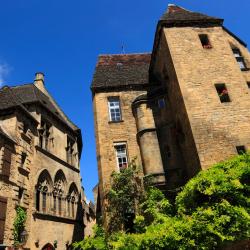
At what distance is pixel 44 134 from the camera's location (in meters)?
20.3

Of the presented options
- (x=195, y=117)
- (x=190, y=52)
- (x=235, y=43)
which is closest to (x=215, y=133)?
(x=195, y=117)

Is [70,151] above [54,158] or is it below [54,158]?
above

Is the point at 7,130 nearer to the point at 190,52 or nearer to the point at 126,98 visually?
the point at 126,98

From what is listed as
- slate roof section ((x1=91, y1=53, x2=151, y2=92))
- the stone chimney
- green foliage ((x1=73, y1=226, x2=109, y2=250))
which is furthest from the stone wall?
the stone chimney

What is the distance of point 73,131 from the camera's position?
25.1 metres

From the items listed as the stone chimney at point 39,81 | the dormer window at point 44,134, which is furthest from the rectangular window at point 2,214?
the stone chimney at point 39,81

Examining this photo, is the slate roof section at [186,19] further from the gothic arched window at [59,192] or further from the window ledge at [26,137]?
the gothic arched window at [59,192]

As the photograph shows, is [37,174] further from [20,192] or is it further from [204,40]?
[204,40]

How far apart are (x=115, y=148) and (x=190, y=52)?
24.0 ft

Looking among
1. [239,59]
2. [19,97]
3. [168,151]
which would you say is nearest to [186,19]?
[239,59]

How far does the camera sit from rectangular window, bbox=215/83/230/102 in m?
15.0

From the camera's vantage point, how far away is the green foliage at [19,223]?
14.9 meters

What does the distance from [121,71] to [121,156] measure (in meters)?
6.93

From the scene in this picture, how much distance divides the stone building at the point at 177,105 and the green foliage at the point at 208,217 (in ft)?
9.97
